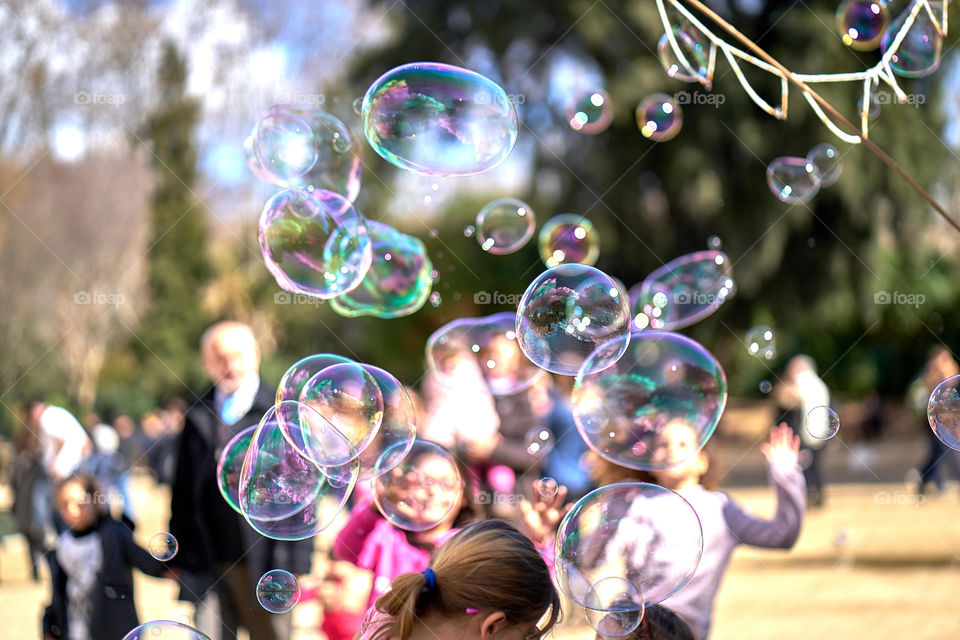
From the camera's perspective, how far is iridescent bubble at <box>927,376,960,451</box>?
3852mm

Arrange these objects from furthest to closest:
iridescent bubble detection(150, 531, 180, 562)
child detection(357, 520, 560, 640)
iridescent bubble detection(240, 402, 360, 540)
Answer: iridescent bubble detection(150, 531, 180, 562), iridescent bubble detection(240, 402, 360, 540), child detection(357, 520, 560, 640)

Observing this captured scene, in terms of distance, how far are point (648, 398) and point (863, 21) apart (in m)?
2.55

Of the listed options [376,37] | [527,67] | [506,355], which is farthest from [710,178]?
[506,355]

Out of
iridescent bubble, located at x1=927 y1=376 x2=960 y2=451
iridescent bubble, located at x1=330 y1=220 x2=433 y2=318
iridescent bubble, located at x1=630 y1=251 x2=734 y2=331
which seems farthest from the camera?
iridescent bubble, located at x1=630 y1=251 x2=734 y2=331

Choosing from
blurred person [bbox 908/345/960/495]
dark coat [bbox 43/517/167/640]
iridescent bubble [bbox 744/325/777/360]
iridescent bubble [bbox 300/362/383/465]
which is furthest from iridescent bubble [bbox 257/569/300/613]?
blurred person [bbox 908/345/960/495]

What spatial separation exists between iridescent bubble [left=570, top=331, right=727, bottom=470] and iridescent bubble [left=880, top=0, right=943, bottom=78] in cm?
186

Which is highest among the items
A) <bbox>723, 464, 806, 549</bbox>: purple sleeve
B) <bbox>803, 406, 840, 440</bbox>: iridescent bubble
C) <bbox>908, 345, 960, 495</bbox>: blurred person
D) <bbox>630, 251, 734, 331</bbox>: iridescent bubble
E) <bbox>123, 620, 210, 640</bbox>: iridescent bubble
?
<bbox>630, 251, 734, 331</bbox>: iridescent bubble

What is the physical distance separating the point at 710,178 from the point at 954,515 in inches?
291

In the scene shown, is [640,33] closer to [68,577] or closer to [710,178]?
[710,178]

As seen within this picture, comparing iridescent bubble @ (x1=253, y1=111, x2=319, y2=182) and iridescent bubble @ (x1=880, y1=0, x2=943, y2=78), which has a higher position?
iridescent bubble @ (x1=880, y1=0, x2=943, y2=78)

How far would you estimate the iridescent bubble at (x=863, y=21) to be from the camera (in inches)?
200

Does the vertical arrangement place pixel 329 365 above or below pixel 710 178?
below

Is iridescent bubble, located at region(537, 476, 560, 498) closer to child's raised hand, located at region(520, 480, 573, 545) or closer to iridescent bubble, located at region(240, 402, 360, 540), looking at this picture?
child's raised hand, located at region(520, 480, 573, 545)

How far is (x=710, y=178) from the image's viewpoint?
16.3 m
